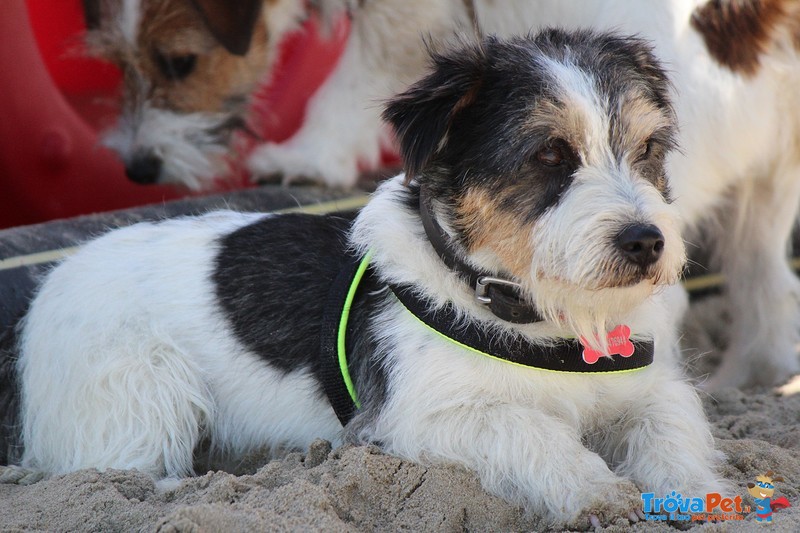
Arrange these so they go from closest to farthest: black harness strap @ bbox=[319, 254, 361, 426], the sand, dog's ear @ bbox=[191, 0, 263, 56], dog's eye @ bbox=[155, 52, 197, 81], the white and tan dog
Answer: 1. the sand
2. black harness strap @ bbox=[319, 254, 361, 426]
3. the white and tan dog
4. dog's ear @ bbox=[191, 0, 263, 56]
5. dog's eye @ bbox=[155, 52, 197, 81]

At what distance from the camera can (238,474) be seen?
3.18 metres

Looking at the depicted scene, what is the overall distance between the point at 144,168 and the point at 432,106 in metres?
2.78

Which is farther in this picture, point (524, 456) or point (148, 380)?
point (148, 380)

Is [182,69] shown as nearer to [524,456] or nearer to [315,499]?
[315,499]

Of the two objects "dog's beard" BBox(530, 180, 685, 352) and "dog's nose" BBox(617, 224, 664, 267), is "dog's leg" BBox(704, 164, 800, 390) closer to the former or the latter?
"dog's beard" BBox(530, 180, 685, 352)

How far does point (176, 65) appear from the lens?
16.1 feet

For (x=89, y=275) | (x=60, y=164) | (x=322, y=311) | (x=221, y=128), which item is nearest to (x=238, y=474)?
(x=322, y=311)

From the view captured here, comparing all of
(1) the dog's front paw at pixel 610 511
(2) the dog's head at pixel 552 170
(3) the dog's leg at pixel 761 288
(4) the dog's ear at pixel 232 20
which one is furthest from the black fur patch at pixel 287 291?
(3) the dog's leg at pixel 761 288

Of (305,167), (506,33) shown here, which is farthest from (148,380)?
(506,33)

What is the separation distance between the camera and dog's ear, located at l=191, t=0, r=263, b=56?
15.2 feet

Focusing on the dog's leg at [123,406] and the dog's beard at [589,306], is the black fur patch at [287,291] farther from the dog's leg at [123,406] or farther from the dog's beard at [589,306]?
the dog's beard at [589,306]

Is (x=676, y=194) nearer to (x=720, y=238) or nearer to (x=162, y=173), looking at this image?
(x=720, y=238)

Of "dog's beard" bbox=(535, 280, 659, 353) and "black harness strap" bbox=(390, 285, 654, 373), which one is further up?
"dog's beard" bbox=(535, 280, 659, 353)

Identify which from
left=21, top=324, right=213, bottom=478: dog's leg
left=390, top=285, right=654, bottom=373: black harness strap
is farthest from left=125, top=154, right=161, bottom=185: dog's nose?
left=390, top=285, right=654, bottom=373: black harness strap
